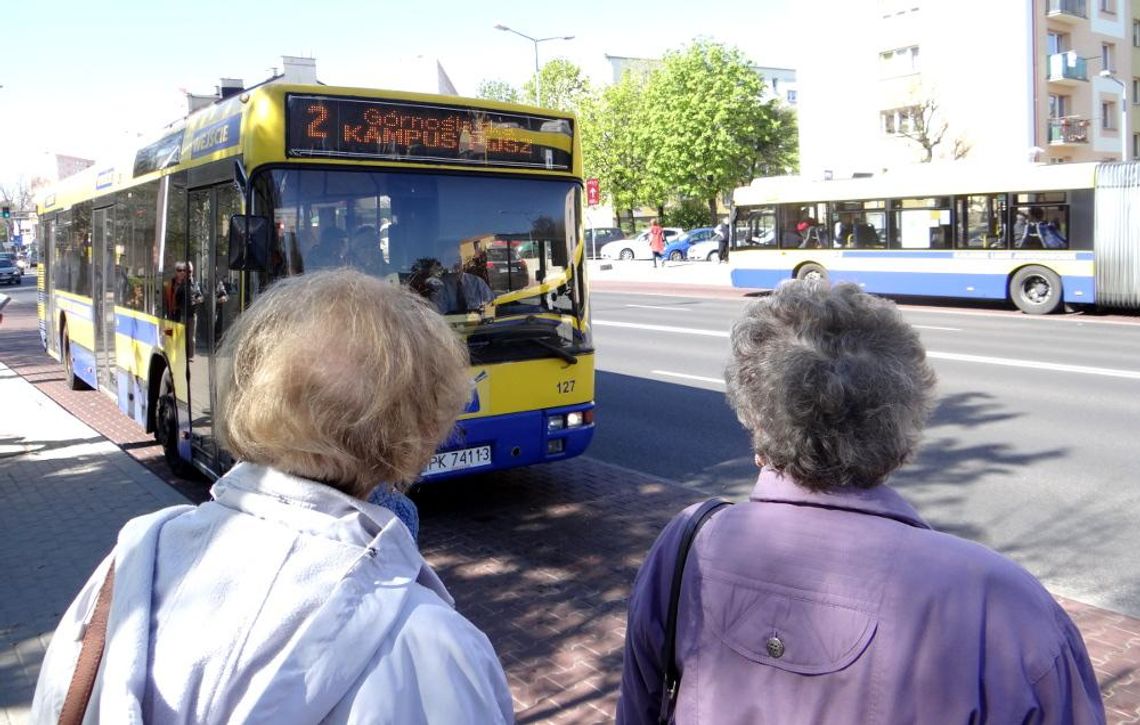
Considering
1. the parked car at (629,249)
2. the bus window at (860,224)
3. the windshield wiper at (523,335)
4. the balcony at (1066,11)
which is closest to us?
the windshield wiper at (523,335)

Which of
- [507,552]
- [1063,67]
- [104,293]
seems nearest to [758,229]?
[104,293]

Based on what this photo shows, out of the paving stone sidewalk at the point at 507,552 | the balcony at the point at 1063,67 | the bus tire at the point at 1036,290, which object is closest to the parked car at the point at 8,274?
the paving stone sidewalk at the point at 507,552

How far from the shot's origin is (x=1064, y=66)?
145 feet

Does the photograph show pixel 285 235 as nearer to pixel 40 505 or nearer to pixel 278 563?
pixel 40 505

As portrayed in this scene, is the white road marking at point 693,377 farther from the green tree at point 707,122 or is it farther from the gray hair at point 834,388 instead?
the green tree at point 707,122

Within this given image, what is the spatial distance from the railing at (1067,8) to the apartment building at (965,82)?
47 mm

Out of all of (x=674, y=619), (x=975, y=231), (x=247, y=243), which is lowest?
(x=674, y=619)

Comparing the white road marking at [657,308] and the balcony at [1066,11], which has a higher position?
the balcony at [1066,11]

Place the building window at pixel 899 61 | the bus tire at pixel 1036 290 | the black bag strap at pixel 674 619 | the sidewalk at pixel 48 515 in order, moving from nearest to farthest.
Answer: the black bag strap at pixel 674 619
the sidewalk at pixel 48 515
the bus tire at pixel 1036 290
the building window at pixel 899 61

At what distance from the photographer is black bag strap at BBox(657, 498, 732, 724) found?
1908mm

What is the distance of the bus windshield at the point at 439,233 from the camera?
629 cm

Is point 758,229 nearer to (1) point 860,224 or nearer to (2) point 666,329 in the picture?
(1) point 860,224

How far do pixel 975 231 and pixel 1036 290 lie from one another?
1.80m

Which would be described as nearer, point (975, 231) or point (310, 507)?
point (310, 507)
